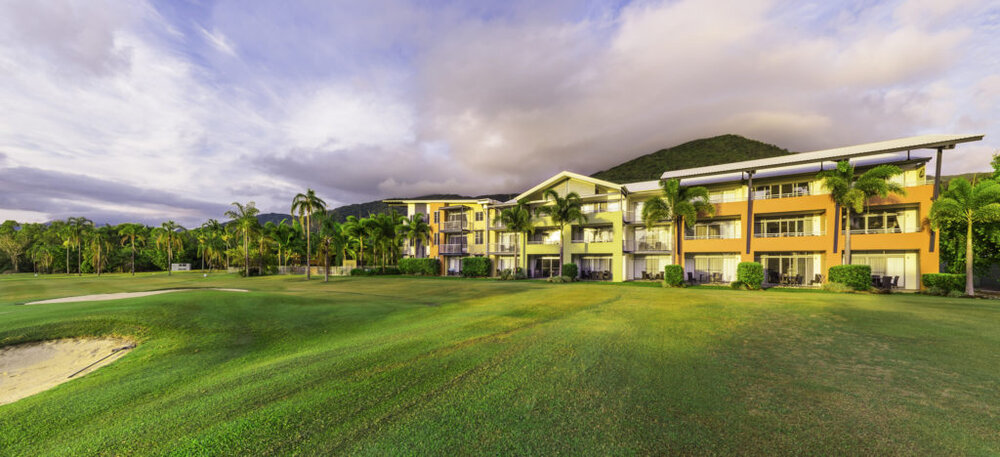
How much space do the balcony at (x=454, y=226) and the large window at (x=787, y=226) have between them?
3371 centimetres

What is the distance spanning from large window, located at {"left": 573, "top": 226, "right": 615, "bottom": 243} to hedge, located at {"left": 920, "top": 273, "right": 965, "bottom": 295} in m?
22.2

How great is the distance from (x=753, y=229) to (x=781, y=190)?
4.42m

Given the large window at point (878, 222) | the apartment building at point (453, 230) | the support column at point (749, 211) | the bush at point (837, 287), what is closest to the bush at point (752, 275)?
the bush at point (837, 287)

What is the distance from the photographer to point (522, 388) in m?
6.24

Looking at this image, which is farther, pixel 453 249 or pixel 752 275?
pixel 453 249

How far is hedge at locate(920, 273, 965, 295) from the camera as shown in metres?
21.6

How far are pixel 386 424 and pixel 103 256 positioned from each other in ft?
323

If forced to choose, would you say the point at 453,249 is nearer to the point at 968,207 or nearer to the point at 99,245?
the point at 968,207

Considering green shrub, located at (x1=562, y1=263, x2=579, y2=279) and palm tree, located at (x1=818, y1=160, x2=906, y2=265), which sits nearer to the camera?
palm tree, located at (x1=818, y1=160, x2=906, y2=265)

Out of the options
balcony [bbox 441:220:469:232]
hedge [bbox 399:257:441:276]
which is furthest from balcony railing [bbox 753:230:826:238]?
hedge [bbox 399:257:441:276]

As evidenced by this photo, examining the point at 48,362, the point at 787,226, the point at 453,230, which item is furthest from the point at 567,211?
the point at 48,362

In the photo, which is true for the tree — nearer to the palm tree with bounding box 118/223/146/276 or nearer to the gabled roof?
the palm tree with bounding box 118/223/146/276

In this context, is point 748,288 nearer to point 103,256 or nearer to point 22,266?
point 103,256

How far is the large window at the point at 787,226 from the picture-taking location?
95.4ft
